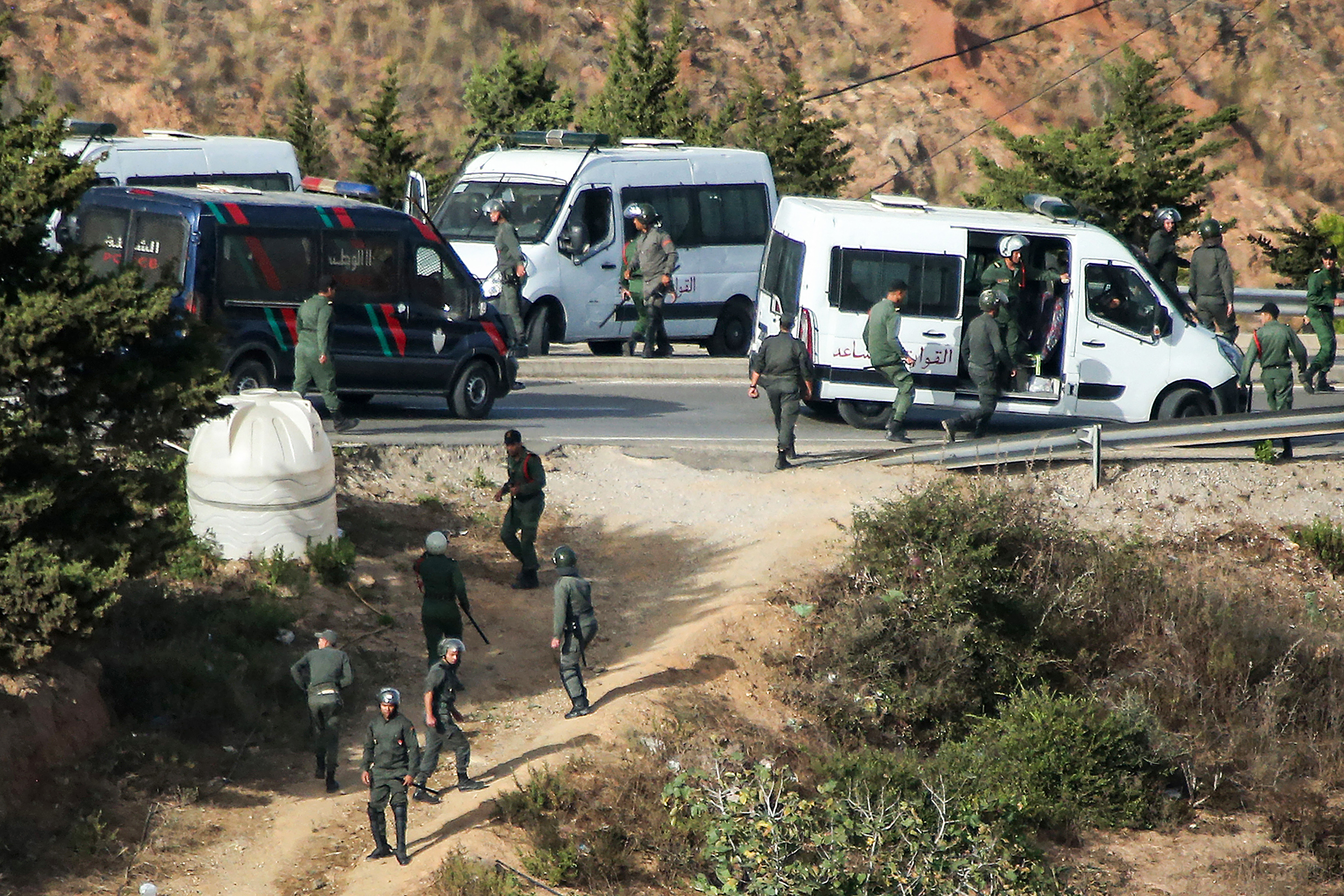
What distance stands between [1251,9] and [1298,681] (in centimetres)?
3535

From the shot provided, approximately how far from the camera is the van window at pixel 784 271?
15562mm

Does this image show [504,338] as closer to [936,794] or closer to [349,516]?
[349,516]

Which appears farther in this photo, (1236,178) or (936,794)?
(1236,178)

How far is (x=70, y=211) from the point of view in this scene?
907 cm

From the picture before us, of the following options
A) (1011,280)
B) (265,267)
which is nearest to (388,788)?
(265,267)

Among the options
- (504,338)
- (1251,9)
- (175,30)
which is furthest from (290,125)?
(1251,9)

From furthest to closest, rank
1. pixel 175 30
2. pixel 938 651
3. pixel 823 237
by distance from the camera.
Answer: pixel 175 30 < pixel 823 237 < pixel 938 651

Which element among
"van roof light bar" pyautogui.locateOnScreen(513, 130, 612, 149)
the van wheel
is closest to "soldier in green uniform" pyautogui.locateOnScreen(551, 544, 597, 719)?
the van wheel

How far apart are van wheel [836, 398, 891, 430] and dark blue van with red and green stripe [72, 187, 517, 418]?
12.0 ft

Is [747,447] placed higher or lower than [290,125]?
lower

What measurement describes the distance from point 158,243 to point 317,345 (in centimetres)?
173

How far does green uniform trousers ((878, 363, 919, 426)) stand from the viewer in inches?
593

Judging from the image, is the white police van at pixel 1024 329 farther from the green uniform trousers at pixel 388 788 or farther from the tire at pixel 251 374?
the green uniform trousers at pixel 388 788

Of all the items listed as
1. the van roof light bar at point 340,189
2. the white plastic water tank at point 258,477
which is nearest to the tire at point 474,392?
the van roof light bar at point 340,189
